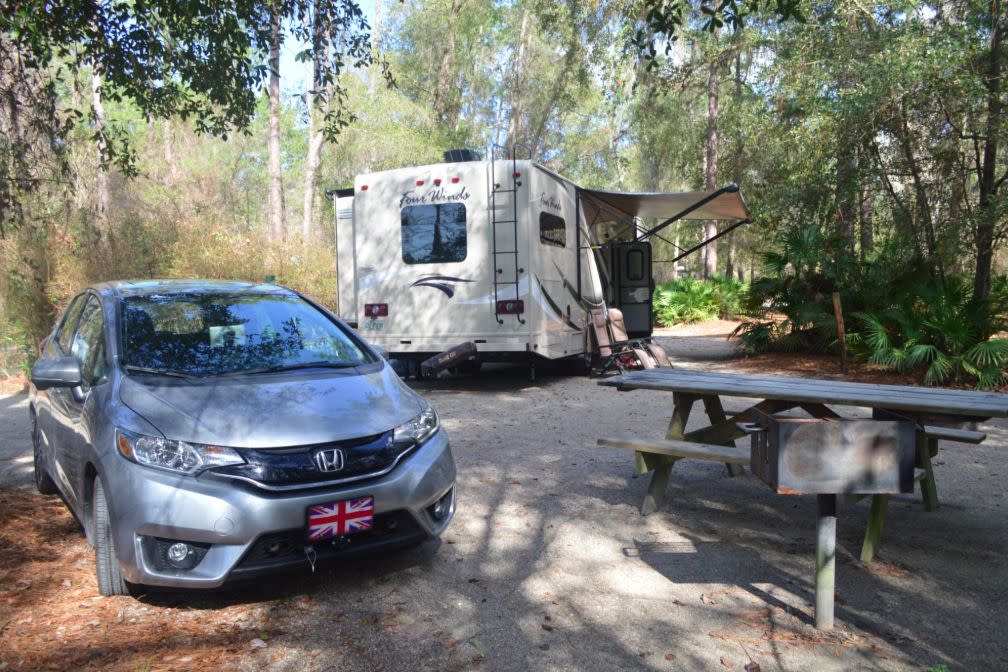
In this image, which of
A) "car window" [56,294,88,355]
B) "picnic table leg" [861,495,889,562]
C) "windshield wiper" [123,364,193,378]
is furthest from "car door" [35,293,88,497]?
"picnic table leg" [861,495,889,562]

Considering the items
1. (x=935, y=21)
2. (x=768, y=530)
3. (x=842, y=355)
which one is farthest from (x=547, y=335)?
(x=935, y=21)

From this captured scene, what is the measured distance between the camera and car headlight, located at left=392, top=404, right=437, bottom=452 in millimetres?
3932

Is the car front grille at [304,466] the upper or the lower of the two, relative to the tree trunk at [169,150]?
lower

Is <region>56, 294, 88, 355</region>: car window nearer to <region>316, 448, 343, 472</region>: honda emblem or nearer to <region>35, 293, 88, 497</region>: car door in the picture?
<region>35, 293, 88, 497</region>: car door

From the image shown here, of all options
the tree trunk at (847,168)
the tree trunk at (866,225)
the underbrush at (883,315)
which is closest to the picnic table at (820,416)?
the underbrush at (883,315)

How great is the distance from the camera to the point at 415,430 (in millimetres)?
4094

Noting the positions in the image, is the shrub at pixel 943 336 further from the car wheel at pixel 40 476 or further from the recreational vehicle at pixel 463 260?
the car wheel at pixel 40 476

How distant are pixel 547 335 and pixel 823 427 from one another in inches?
285

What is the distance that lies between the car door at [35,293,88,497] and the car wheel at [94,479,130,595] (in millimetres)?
689

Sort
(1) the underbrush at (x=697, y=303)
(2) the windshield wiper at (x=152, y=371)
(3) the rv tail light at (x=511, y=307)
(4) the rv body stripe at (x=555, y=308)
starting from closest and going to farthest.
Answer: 1. (2) the windshield wiper at (x=152, y=371)
2. (3) the rv tail light at (x=511, y=307)
3. (4) the rv body stripe at (x=555, y=308)
4. (1) the underbrush at (x=697, y=303)

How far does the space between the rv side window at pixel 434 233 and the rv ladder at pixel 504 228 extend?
0.47 meters

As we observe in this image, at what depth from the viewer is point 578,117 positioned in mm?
40656

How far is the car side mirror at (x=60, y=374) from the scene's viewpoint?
4.06 m

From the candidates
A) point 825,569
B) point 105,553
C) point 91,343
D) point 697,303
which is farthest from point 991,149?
point 697,303
